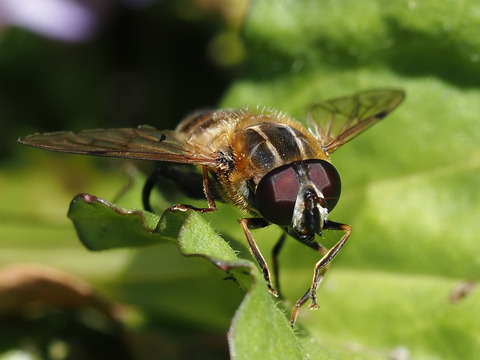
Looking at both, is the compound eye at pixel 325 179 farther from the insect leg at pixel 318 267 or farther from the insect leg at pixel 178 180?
the insect leg at pixel 178 180

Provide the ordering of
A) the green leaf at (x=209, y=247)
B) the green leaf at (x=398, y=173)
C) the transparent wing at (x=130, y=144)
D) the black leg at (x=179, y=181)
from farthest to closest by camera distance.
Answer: the green leaf at (x=398, y=173) < the black leg at (x=179, y=181) < the transparent wing at (x=130, y=144) < the green leaf at (x=209, y=247)

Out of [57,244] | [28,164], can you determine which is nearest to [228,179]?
[57,244]

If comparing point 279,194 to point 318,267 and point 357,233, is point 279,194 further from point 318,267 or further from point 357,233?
point 357,233

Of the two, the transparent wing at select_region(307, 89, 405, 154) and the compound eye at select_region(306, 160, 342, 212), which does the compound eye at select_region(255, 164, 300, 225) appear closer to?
the compound eye at select_region(306, 160, 342, 212)

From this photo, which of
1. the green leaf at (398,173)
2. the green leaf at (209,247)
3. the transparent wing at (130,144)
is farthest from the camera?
the green leaf at (398,173)

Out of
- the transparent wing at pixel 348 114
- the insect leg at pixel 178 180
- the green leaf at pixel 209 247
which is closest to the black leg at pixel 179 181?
the insect leg at pixel 178 180

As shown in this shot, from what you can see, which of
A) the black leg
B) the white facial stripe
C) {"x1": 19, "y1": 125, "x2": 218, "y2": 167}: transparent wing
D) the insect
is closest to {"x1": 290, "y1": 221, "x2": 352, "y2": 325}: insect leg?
the insect

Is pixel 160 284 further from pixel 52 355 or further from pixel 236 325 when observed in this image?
pixel 236 325

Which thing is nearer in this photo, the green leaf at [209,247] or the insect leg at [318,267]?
the green leaf at [209,247]
